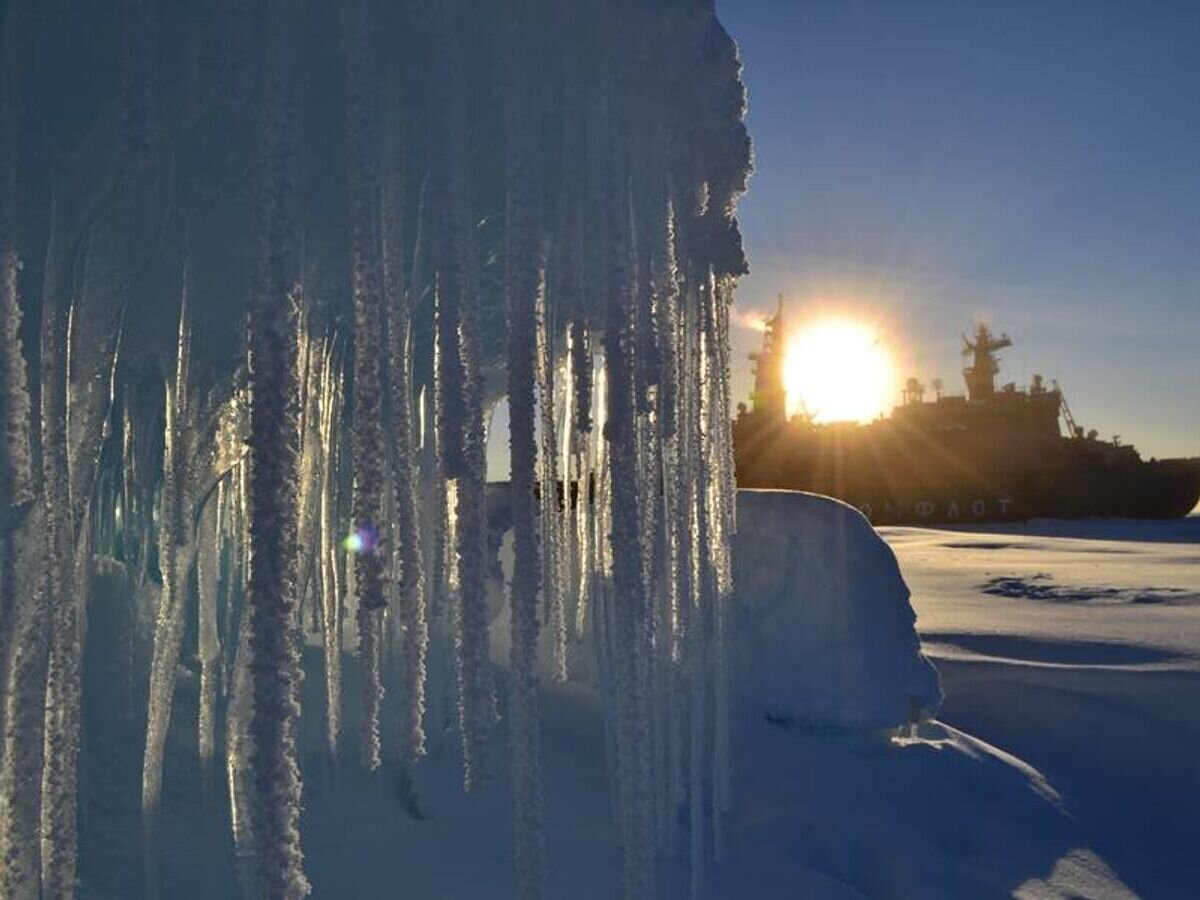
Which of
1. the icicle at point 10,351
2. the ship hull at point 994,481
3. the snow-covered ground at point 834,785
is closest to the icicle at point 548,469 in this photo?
the snow-covered ground at point 834,785

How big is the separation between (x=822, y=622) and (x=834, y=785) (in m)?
1.40

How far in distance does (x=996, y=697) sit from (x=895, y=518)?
1083 inches

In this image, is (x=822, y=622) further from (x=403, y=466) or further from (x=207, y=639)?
(x=403, y=466)

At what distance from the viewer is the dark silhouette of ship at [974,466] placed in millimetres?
32719

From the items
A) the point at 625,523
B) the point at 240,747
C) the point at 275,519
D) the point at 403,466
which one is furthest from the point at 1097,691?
the point at 275,519

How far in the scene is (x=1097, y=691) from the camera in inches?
272

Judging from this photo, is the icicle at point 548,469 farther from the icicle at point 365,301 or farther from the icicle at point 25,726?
the icicle at point 25,726

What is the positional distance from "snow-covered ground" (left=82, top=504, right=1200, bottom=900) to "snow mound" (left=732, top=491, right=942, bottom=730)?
0.01 meters

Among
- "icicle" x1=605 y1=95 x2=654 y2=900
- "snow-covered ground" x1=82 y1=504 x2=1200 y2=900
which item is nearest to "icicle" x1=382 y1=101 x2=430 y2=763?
"icicle" x1=605 y1=95 x2=654 y2=900

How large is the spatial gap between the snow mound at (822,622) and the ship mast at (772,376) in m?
32.6

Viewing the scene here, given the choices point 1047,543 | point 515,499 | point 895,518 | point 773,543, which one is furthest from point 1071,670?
point 895,518

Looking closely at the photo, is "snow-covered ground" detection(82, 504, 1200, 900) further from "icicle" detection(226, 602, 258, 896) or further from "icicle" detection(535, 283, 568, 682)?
"icicle" detection(535, 283, 568, 682)

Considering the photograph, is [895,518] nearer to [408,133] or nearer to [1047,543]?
[1047,543]

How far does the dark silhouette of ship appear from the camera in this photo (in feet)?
107
